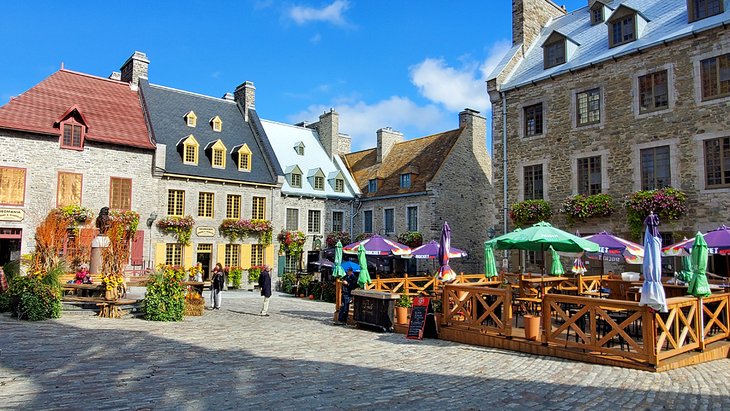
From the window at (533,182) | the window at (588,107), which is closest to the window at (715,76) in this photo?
the window at (588,107)

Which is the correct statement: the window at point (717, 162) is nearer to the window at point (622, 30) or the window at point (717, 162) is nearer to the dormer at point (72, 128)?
the window at point (622, 30)

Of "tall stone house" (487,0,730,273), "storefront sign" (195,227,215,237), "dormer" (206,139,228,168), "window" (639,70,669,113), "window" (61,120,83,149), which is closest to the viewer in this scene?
"tall stone house" (487,0,730,273)

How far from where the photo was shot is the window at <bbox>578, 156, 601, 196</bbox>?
67.1 ft

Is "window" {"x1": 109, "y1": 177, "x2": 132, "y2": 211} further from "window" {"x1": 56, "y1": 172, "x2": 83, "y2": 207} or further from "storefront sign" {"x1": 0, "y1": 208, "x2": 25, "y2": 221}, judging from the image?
"storefront sign" {"x1": 0, "y1": 208, "x2": 25, "y2": 221}

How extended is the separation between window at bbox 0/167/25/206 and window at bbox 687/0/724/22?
28.1 metres

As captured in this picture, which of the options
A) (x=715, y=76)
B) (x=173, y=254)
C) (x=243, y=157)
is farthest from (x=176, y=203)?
(x=715, y=76)

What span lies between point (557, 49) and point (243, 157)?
17.9 m

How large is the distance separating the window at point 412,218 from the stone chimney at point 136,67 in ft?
58.5

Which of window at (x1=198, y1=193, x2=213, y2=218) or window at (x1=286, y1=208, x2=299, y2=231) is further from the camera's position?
window at (x1=286, y1=208, x2=299, y2=231)

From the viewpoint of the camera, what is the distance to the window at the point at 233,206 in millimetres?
28859

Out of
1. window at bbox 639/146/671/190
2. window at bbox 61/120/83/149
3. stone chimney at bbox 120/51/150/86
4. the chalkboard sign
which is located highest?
stone chimney at bbox 120/51/150/86

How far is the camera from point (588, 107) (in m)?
20.9

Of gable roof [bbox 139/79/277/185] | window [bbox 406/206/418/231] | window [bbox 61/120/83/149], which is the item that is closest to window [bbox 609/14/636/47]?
window [bbox 406/206/418/231]

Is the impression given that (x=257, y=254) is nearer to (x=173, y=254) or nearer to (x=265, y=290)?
(x=173, y=254)
